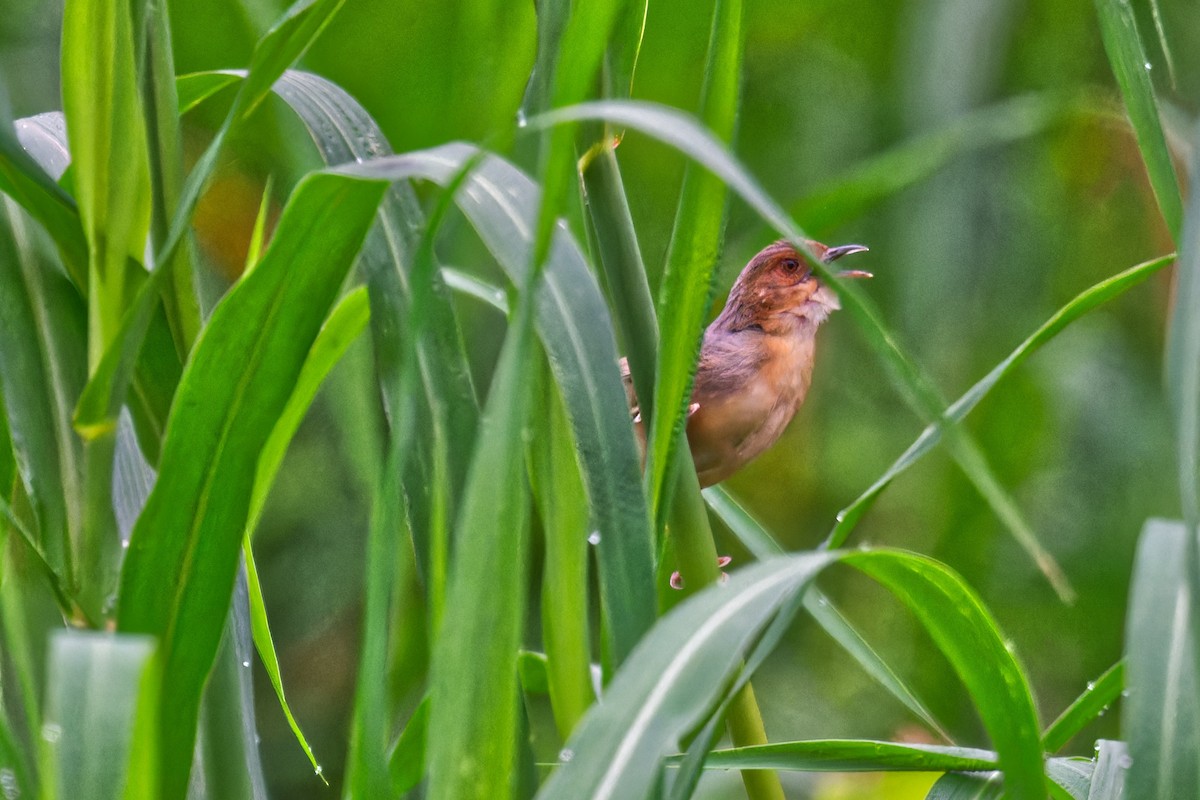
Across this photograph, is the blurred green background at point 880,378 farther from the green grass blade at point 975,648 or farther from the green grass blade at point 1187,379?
the green grass blade at point 1187,379

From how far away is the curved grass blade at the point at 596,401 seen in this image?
600 millimetres

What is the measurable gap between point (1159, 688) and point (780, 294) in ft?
4.17

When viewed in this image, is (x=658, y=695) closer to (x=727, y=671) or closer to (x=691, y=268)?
(x=727, y=671)

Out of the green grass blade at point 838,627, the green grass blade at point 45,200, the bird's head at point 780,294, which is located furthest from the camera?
the bird's head at point 780,294

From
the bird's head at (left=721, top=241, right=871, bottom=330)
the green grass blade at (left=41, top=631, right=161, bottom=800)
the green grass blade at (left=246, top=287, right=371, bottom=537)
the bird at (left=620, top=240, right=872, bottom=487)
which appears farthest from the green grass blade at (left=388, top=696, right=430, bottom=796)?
the bird's head at (left=721, top=241, right=871, bottom=330)

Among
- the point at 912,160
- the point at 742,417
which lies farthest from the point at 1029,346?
the point at 742,417

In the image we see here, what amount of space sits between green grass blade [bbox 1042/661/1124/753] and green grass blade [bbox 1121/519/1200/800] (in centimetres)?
23

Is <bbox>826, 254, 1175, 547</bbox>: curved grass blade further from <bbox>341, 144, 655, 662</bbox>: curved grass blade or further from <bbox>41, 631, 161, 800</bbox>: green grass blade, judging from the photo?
<bbox>41, 631, 161, 800</bbox>: green grass blade

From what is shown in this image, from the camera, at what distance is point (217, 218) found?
6.86 feet

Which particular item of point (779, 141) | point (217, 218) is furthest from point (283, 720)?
point (779, 141)

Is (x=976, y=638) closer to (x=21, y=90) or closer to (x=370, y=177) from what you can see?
(x=370, y=177)

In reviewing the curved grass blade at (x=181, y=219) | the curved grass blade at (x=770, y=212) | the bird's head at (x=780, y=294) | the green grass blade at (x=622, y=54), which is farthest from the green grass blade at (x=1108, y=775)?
the bird's head at (x=780, y=294)

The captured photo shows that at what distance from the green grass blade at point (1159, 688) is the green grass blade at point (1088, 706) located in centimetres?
23

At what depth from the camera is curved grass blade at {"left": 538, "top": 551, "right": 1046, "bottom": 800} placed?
1.64ft
